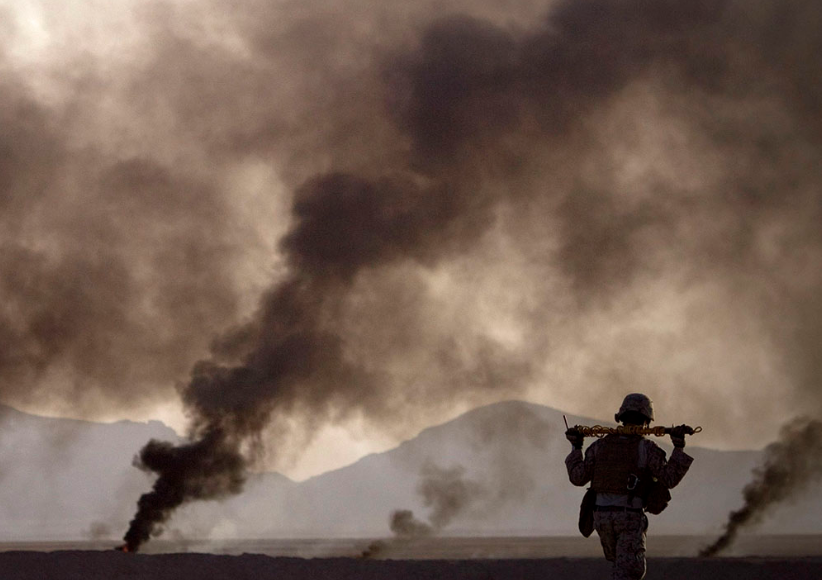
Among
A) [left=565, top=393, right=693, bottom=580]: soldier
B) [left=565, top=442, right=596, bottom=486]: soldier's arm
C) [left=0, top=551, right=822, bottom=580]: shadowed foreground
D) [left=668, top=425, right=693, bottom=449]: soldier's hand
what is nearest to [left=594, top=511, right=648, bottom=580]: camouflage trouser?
[left=565, top=393, right=693, bottom=580]: soldier

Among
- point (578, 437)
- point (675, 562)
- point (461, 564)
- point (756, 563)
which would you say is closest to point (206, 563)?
point (461, 564)

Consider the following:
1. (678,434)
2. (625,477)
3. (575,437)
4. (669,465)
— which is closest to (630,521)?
(625,477)

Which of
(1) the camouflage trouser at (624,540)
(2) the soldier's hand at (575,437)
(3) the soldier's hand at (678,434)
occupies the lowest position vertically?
(1) the camouflage trouser at (624,540)

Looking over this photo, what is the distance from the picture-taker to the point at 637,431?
40.3ft

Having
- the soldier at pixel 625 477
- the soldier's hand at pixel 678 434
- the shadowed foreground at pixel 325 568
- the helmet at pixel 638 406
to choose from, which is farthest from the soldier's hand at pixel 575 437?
the shadowed foreground at pixel 325 568

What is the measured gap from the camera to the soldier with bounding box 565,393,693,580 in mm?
11992

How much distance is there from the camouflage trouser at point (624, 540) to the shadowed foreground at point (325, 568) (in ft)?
76.6

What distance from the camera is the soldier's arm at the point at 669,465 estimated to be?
11672 mm

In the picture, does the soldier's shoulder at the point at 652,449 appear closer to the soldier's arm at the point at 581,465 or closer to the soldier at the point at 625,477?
the soldier at the point at 625,477

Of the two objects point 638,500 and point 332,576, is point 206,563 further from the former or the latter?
point 638,500

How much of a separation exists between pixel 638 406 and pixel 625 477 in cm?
87

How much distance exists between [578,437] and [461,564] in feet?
96.0

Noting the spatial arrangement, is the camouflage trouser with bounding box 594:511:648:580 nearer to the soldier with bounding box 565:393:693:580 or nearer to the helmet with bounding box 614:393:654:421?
the soldier with bounding box 565:393:693:580

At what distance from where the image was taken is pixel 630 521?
Answer: 12.1 m
